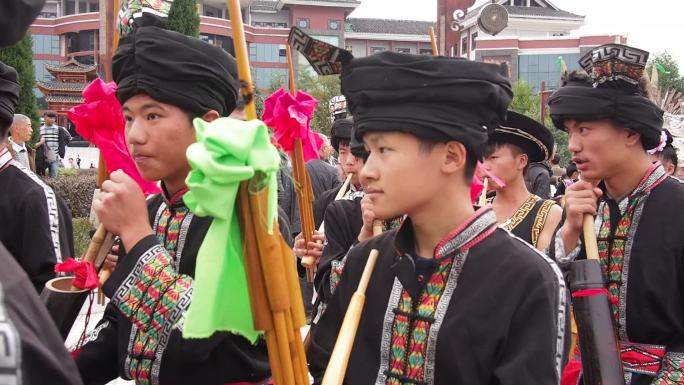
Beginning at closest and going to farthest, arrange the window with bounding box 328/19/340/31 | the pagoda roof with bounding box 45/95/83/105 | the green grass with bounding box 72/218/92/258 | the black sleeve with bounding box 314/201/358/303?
the black sleeve with bounding box 314/201/358/303 → the green grass with bounding box 72/218/92/258 → the pagoda roof with bounding box 45/95/83/105 → the window with bounding box 328/19/340/31

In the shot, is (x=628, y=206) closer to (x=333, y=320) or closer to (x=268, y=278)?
(x=333, y=320)

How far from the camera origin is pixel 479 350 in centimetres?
196

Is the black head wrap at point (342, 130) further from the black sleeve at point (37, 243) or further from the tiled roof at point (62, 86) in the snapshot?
the tiled roof at point (62, 86)

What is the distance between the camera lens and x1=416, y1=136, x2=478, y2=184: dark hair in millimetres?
2082

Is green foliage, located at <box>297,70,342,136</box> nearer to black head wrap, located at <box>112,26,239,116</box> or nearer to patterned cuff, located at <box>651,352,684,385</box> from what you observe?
patterned cuff, located at <box>651,352,684,385</box>

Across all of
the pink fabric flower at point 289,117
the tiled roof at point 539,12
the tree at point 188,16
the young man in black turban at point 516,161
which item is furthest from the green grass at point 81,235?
the tiled roof at point 539,12

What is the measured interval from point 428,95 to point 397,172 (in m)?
0.24

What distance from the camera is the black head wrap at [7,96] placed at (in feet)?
9.95

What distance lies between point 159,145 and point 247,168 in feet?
3.49

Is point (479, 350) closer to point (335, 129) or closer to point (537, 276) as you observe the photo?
point (537, 276)

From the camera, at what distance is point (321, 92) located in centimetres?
4288

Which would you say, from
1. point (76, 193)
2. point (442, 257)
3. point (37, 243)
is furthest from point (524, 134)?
point (76, 193)

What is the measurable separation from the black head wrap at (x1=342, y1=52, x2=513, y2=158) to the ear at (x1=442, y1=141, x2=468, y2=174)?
37 millimetres

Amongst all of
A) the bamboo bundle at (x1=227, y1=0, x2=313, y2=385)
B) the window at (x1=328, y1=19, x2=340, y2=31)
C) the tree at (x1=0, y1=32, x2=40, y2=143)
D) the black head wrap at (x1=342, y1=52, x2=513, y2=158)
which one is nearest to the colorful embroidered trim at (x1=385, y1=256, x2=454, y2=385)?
the black head wrap at (x1=342, y1=52, x2=513, y2=158)
